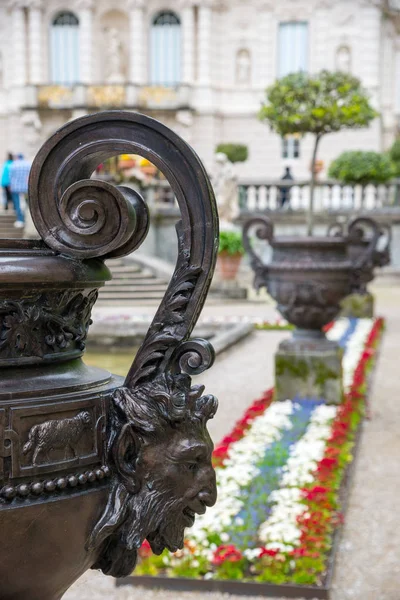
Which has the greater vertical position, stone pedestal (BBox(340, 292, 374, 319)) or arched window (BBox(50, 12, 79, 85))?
arched window (BBox(50, 12, 79, 85))

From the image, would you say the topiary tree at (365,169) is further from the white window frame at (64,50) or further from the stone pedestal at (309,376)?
the stone pedestal at (309,376)

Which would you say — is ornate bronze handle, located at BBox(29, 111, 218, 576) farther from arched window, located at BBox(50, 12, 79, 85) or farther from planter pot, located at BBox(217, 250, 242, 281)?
arched window, located at BBox(50, 12, 79, 85)

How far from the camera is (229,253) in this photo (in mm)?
16312

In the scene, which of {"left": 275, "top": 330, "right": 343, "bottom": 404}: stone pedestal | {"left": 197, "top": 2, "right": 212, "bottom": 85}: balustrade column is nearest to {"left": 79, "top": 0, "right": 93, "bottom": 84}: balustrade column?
{"left": 197, "top": 2, "right": 212, "bottom": 85}: balustrade column

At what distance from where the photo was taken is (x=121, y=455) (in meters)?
1.69

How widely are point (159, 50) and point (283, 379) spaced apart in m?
30.4

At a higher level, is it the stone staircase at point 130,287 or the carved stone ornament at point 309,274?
the carved stone ornament at point 309,274

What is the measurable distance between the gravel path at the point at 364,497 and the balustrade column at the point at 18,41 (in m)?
27.6

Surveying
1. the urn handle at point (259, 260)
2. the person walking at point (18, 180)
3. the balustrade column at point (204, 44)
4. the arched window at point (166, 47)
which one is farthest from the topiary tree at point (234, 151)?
the urn handle at point (259, 260)

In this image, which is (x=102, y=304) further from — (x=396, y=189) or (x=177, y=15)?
(x=177, y=15)

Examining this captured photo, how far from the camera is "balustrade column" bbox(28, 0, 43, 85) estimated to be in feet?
114

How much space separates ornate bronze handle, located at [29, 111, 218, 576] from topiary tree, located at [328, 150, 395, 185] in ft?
72.3

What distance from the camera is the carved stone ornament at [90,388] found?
5.20ft

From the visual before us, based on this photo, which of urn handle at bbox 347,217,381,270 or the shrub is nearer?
urn handle at bbox 347,217,381,270
